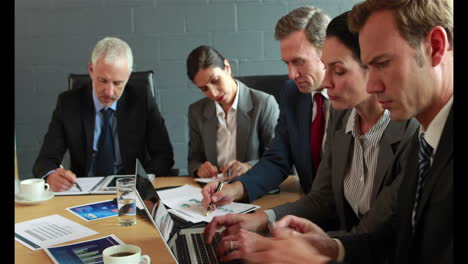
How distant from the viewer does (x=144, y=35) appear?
319 centimetres

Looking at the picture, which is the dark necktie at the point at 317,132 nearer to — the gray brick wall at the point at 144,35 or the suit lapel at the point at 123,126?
the suit lapel at the point at 123,126

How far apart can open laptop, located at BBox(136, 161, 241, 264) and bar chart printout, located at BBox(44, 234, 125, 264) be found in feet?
0.51

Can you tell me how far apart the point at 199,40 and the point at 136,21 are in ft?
1.48

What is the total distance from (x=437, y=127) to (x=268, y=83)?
163 cm

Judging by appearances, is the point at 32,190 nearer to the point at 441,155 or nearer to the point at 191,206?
the point at 191,206

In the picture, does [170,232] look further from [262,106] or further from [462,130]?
[262,106]

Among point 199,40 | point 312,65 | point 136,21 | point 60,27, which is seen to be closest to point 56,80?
point 60,27

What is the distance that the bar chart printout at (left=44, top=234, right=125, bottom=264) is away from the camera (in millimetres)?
1136

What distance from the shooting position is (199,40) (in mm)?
3205

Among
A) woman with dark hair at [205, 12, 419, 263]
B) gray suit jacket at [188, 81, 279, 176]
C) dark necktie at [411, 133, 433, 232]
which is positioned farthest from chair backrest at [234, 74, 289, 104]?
dark necktie at [411, 133, 433, 232]

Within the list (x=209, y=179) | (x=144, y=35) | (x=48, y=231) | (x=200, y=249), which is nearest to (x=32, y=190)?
(x=48, y=231)

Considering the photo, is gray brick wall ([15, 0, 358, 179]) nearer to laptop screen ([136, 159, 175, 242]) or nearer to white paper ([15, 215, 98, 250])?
white paper ([15, 215, 98, 250])

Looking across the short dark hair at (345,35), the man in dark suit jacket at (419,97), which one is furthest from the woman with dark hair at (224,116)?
the man in dark suit jacket at (419,97)

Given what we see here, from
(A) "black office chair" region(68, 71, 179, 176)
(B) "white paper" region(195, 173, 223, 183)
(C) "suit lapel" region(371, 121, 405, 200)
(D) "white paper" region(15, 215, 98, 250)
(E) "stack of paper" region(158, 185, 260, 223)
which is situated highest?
(A) "black office chair" region(68, 71, 179, 176)
